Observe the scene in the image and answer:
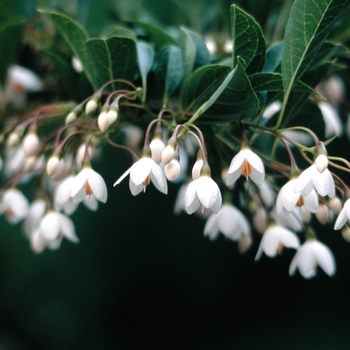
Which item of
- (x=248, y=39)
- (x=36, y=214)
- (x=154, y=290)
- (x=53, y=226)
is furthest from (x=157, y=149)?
(x=154, y=290)

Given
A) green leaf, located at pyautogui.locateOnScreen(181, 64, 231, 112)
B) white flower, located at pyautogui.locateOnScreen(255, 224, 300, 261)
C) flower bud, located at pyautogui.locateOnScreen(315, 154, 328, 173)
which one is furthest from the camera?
white flower, located at pyautogui.locateOnScreen(255, 224, 300, 261)

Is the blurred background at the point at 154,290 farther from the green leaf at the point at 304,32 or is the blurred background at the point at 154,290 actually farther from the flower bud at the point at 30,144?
the green leaf at the point at 304,32

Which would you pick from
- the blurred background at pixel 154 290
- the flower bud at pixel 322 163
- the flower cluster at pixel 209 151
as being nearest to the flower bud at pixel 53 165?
the flower cluster at pixel 209 151

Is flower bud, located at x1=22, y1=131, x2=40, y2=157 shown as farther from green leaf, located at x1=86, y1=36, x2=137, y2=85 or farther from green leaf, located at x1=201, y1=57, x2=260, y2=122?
green leaf, located at x1=201, y1=57, x2=260, y2=122

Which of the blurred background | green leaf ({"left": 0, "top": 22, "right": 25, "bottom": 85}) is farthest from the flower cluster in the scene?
the blurred background

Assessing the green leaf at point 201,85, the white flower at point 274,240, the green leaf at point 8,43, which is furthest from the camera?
the green leaf at point 8,43

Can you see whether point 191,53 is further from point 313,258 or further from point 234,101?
point 313,258

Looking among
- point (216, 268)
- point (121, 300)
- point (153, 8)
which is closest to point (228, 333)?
point (216, 268)
